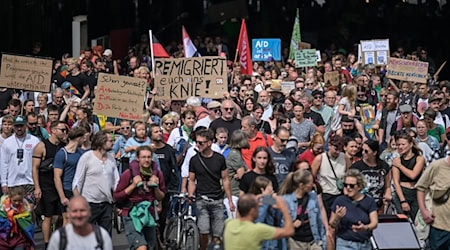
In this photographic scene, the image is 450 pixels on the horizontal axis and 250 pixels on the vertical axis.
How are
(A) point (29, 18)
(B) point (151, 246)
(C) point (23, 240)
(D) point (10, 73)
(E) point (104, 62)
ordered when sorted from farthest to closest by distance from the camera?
(A) point (29, 18) < (E) point (104, 62) < (D) point (10, 73) < (B) point (151, 246) < (C) point (23, 240)

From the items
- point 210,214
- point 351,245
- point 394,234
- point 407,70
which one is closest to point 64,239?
point 351,245

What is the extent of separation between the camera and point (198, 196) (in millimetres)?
14484

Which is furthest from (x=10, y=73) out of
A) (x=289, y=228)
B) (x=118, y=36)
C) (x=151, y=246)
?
(x=118, y=36)

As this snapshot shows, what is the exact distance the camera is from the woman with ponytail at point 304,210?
12141 mm

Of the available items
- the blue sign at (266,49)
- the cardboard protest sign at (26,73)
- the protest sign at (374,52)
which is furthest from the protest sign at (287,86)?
the blue sign at (266,49)

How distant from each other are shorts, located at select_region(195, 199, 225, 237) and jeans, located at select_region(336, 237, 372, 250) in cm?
237

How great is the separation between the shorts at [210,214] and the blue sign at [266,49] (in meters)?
12.2

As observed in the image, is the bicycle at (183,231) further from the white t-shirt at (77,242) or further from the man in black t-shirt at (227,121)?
the white t-shirt at (77,242)

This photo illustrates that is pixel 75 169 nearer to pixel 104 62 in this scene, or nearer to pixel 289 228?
pixel 289 228

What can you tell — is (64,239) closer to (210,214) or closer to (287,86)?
(210,214)

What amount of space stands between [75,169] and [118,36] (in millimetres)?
19056

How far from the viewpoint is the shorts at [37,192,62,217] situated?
49.2 feet

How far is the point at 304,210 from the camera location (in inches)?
482

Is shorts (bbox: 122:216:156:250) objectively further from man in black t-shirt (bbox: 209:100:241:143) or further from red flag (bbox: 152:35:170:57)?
red flag (bbox: 152:35:170:57)
